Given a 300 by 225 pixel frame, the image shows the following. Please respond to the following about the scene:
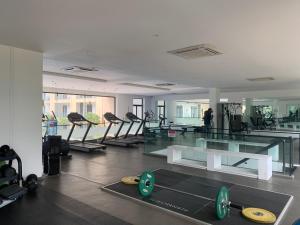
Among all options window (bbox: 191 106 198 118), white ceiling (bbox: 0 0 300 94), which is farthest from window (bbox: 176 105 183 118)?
white ceiling (bbox: 0 0 300 94)

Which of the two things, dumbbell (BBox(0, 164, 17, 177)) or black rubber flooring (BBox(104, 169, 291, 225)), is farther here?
dumbbell (BBox(0, 164, 17, 177))

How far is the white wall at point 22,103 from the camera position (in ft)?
13.0

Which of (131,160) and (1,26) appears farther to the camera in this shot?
(131,160)

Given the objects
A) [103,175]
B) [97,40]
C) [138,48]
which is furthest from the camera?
[103,175]

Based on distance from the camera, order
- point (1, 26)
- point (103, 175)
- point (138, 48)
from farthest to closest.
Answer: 1. point (103, 175)
2. point (138, 48)
3. point (1, 26)

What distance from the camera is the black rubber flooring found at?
307 centimetres

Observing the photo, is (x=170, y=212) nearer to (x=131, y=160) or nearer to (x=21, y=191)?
(x=21, y=191)

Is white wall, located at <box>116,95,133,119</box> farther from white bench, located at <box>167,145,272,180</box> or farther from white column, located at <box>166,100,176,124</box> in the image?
white bench, located at <box>167,145,272,180</box>

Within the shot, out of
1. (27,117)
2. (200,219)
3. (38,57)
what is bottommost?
(200,219)

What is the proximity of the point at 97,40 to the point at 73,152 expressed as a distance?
491cm

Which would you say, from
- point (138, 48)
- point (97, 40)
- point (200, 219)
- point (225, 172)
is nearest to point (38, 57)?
point (97, 40)

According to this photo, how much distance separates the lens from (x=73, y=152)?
7.60m

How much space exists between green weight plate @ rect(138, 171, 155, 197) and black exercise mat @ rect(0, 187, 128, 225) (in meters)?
0.72

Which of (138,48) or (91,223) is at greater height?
(138,48)
